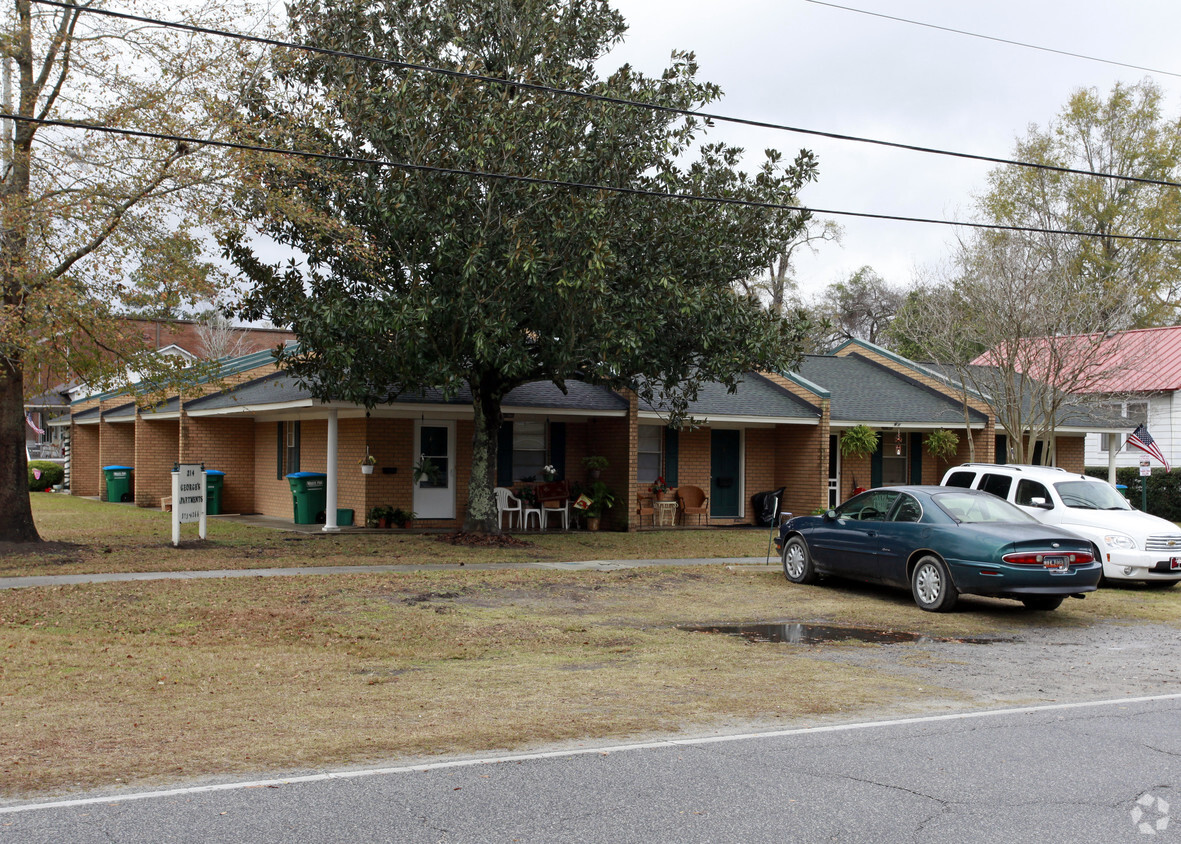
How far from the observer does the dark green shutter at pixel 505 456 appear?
24234 millimetres

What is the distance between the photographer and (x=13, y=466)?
17438 mm

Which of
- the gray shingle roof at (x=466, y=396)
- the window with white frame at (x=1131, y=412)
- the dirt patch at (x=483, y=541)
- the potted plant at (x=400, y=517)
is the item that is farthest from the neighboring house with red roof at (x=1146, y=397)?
the potted plant at (x=400, y=517)

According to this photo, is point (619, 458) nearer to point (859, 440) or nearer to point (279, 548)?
point (859, 440)

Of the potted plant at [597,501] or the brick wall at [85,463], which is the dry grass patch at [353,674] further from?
the brick wall at [85,463]

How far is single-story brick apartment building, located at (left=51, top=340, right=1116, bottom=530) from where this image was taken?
22953 millimetres

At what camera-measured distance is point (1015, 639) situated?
1172 centimetres

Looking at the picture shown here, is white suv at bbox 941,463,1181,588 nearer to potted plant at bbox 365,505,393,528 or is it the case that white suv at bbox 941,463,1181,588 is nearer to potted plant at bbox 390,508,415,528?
potted plant at bbox 390,508,415,528

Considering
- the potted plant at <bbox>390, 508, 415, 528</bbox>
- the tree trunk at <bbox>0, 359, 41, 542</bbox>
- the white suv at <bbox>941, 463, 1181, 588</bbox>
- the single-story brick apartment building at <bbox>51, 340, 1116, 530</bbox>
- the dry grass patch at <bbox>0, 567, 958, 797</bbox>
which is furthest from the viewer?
the single-story brick apartment building at <bbox>51, 340, 1116, 530</bbox>

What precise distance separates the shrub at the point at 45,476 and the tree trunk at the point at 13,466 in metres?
24.5

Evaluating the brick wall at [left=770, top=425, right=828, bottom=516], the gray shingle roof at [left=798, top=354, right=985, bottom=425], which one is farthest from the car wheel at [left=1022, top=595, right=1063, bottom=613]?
the gray shingle roof at [left=798, top=354, right=985, bottom=425]

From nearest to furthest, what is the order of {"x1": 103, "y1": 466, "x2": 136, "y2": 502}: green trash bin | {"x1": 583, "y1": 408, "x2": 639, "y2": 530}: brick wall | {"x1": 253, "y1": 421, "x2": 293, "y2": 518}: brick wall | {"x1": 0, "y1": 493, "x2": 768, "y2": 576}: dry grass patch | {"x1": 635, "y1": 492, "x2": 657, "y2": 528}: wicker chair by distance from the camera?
{"x1": 0, "y1": 493, "x2": 768, "y2": 576}: dry grass patch, {"x1": 583, "y1": 408, "x2": 639, "y2": 530}: brick wall, {"x1": 635, "y1": 492, "x2": 657, "y2": 528}: wicker chair, {"x1": 253, "y1": 421, "x2": 293, "y2": 518}: brick wall, {"x1": 103, "y1": 466, "x2": 136, "y2": 502}: green trash bin

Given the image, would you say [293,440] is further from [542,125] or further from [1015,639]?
[1015,639]

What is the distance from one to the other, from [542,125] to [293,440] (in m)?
12.8

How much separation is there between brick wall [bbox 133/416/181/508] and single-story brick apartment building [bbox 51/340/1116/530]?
0.12ft
